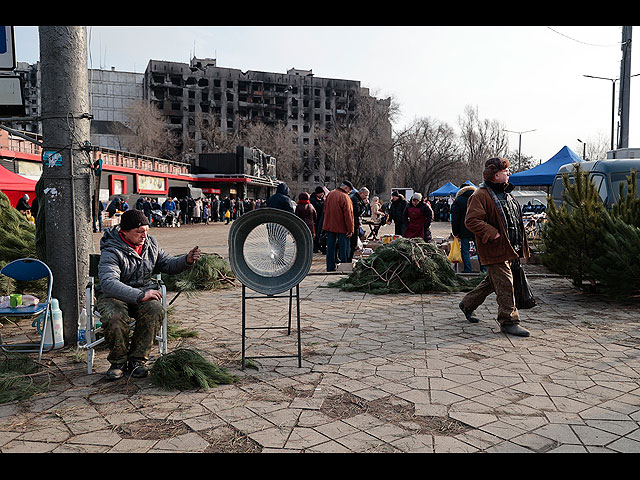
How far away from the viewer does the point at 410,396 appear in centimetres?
413

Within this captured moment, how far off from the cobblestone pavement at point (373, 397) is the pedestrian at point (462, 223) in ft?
12.1

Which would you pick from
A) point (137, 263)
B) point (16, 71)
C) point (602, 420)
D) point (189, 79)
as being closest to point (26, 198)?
point (16, 71)

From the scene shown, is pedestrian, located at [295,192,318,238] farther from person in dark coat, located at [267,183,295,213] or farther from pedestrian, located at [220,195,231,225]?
pedestrian, located at [220,195,231,225]

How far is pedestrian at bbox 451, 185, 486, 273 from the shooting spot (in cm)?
1001

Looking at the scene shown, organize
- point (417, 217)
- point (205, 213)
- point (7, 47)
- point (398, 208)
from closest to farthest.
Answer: point (7, 47)
point (417, 217)
point (398, 208)
point (205, 213)

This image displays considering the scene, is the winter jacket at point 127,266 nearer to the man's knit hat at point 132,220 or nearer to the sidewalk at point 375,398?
the man's knit hat at point 132,220

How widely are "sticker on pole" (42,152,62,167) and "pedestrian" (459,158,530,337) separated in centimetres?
443

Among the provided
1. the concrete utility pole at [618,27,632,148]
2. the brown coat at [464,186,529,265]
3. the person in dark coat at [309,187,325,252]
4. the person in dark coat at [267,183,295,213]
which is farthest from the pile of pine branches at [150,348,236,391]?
the concrete utility pole at [618,27,632,148]

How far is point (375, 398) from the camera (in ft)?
13.4

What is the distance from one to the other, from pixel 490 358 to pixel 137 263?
11.3 ft

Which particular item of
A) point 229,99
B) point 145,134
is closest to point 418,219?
point 145,134

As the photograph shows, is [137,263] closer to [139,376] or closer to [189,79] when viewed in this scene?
[139,376]

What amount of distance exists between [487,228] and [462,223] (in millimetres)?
4387

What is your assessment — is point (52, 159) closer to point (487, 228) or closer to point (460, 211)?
point (487, 228)
